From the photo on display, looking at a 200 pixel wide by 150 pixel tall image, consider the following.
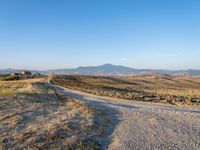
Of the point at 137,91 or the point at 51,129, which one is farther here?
the point at 137,91

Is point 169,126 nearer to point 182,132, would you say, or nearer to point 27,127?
point 182,132

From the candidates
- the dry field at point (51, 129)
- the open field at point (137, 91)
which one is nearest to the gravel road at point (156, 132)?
the dry field at point (51, 129)

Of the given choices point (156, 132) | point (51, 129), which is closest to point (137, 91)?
point (156, 132)

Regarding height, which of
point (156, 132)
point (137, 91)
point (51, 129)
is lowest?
point (137, 91)

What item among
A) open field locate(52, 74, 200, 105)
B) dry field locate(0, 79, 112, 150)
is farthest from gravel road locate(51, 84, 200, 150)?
open field locate(52, 74, 200, 105)

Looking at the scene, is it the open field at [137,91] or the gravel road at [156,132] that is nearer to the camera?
the gravel road at [156,132]

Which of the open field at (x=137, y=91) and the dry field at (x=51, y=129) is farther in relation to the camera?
the open field at (x=137, y=91)

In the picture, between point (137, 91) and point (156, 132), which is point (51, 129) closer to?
point (156, 132)

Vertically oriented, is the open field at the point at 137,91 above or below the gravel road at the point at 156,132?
below

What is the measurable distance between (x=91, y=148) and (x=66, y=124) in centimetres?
366

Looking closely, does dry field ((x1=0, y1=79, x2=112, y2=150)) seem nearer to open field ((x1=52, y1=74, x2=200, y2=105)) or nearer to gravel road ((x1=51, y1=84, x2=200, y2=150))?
gravel road ((x1=51, y1=84, x2=200, y2=150))

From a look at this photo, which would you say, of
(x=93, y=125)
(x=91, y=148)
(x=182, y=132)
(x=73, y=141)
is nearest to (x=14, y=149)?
(x=73, y=141)

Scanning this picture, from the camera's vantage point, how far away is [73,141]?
973 centimetres

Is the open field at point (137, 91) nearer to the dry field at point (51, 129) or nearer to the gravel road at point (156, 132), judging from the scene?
the gravel road at point (156, 132)
